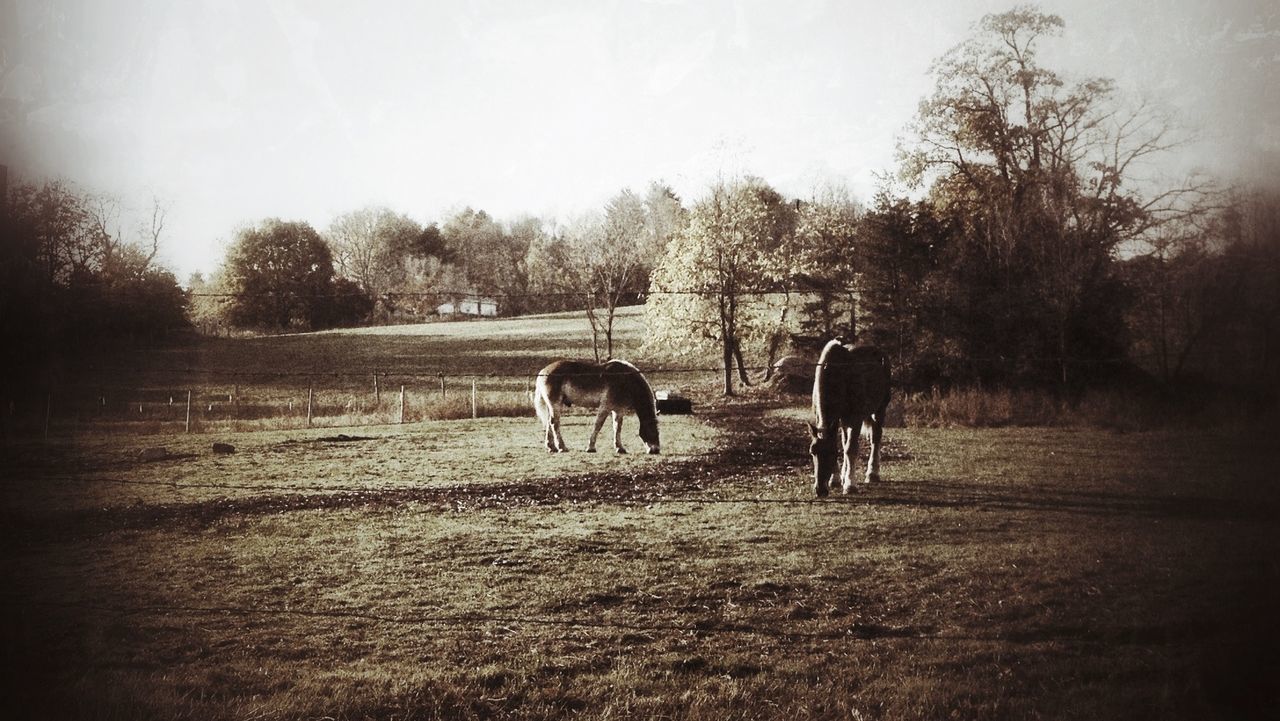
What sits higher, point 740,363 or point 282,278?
point 282,278

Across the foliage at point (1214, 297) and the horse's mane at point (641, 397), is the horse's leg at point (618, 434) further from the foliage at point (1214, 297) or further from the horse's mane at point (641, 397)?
the foliage at point (1214, 297)

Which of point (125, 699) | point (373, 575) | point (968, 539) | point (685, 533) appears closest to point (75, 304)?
point (373, 575)

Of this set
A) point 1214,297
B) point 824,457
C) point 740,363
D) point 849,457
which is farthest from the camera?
point 740,363

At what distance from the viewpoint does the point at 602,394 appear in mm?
12172

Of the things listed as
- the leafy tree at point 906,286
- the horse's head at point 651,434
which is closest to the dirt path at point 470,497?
the horse's head at point 651,434

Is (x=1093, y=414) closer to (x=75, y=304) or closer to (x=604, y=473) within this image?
(x=604, y=473)

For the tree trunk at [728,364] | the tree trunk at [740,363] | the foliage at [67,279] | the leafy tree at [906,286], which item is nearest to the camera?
the foliage at [67,279]

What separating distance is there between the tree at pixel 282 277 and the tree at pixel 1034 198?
15.1 metres

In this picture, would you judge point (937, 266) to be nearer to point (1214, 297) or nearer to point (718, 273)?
point (1214, 297)

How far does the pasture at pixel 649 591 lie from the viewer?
3771mm

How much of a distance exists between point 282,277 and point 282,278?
1.3 inches

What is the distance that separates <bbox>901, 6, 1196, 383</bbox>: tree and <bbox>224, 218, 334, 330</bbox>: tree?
15147 mm

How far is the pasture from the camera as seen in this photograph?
3771 millimetres


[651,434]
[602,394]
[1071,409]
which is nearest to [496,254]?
[602,394]
